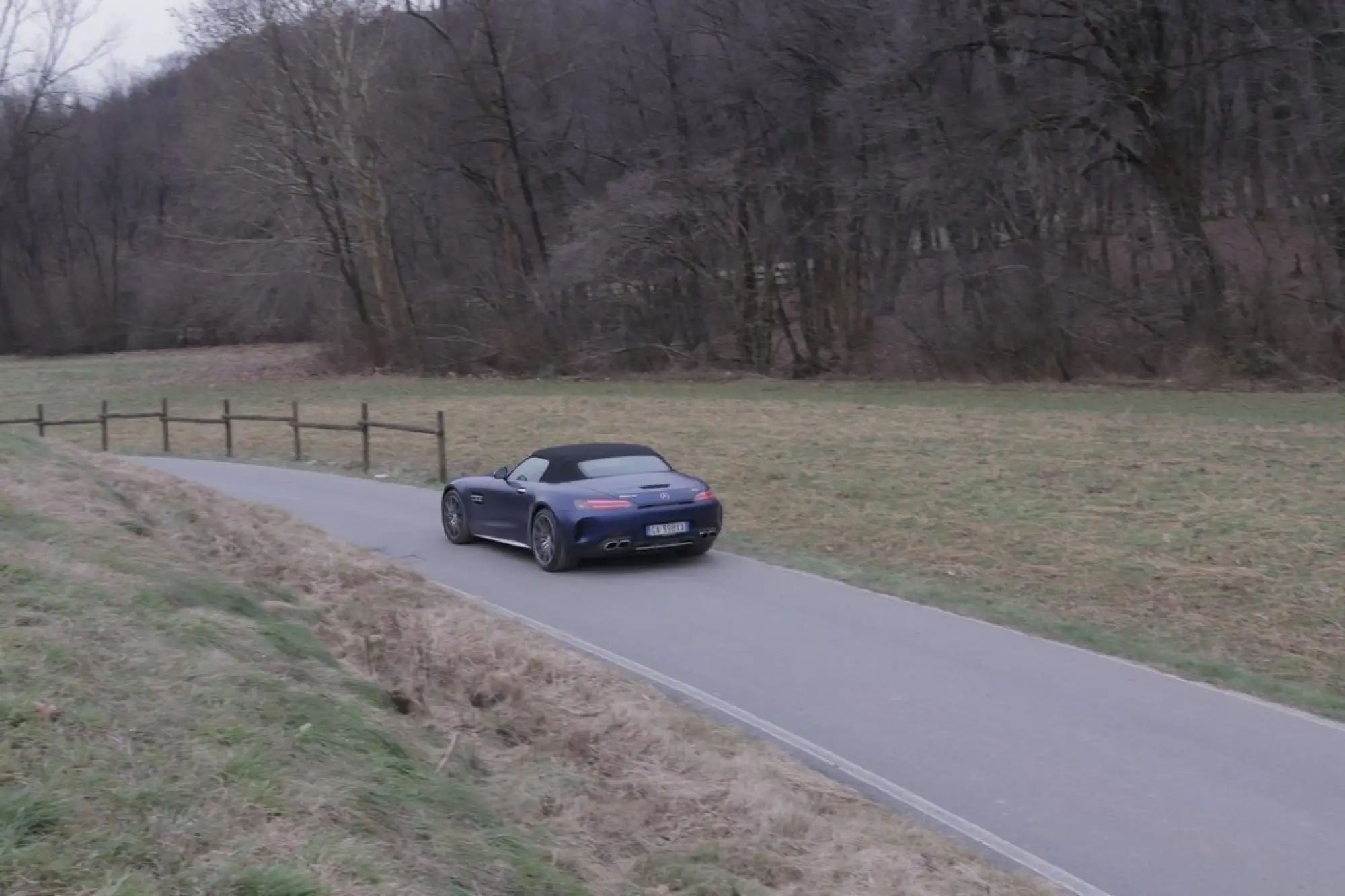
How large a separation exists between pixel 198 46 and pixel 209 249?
12.1m

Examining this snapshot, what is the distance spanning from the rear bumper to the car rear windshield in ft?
2.68

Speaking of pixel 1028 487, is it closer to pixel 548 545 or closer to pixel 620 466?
pixel 620 466

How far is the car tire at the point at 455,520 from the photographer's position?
1638 centimetres

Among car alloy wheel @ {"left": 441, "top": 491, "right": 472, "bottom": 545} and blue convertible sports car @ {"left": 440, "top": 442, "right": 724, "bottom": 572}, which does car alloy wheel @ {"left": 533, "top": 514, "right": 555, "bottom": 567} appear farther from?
car alloy wheel @ {"left": 441, "top": 491, "right": 472, "bottom": 545}

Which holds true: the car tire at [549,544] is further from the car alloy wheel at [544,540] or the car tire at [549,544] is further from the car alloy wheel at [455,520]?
the car alloy wheel at [455,520]

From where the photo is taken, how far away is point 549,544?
576 inches

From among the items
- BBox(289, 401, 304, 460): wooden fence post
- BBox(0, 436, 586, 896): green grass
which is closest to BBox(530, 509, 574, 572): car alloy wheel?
BBox(0, 436, 586, 896): green grass

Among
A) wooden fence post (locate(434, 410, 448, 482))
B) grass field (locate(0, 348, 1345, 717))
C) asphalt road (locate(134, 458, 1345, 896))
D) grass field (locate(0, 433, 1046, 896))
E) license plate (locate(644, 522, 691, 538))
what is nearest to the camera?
grass field (locate(0, 433, 1046, 896))

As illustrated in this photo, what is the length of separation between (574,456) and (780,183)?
102ft

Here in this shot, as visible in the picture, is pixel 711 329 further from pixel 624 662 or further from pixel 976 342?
pixel 624 662

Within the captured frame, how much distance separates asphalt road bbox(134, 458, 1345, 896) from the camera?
6.75 metres

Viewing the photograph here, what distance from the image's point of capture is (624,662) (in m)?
10.5

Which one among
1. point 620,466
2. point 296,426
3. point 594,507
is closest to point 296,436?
point 296,426

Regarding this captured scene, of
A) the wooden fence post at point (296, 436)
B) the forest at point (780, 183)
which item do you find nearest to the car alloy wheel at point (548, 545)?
the wooden fence post at point (296, 436)
